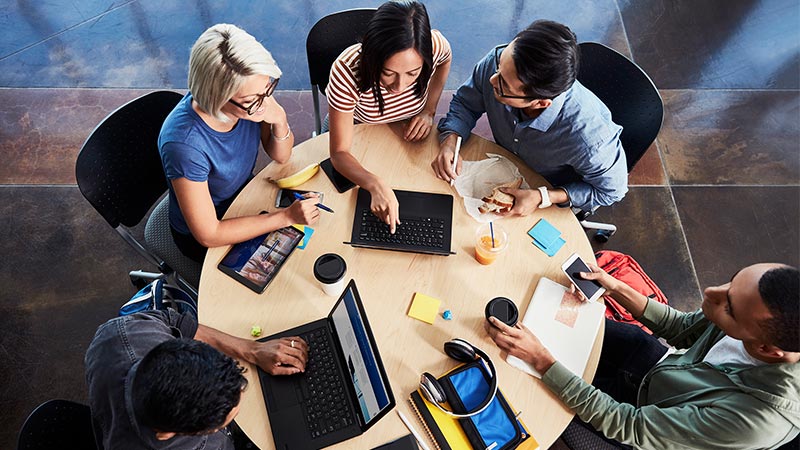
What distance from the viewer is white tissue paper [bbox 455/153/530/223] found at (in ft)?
6.00

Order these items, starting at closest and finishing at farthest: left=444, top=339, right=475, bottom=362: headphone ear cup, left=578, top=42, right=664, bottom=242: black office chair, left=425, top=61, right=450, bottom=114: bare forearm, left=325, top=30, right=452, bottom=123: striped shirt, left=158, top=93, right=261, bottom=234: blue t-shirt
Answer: left=444, top=339, right=475, bottom=362: headphone ear cup → left=158, top=93, right=261, bottom=234: blue t-shirt → left=325, top=30, right=452, bottom=123: striped shirt → left=578, top=42, right=664, bottom=242: black office chair → left=425, top=61, right=450, bottom=114: bare forearm

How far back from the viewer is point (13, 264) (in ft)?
8.58

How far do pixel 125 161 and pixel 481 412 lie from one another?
1.50m

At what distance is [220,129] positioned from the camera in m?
1.70

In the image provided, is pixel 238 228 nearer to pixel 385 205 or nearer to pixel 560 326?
pixel 385 205

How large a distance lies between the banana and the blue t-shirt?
0.16m

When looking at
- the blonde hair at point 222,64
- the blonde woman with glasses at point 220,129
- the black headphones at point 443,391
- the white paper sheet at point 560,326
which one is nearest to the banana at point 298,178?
the blonde woman with glasses at point 220,129

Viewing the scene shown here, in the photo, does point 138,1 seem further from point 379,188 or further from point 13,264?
point 379,188

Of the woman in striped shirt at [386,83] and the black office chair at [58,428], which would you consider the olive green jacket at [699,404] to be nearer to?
the woman in striped shirt at [386,83]

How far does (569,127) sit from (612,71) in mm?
501

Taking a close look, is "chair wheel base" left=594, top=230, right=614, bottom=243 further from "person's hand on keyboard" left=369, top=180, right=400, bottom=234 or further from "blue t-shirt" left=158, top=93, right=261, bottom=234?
"blue t-shirt" left=158, top=93, right=261, bottom=234

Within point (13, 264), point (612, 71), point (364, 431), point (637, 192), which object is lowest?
point (637, 192)

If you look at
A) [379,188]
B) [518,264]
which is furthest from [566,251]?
[379,188]

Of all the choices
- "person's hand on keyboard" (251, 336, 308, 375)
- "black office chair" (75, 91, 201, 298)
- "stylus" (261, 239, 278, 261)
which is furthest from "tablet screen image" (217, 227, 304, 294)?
"black office chair" (75, 91, 201, 298)
